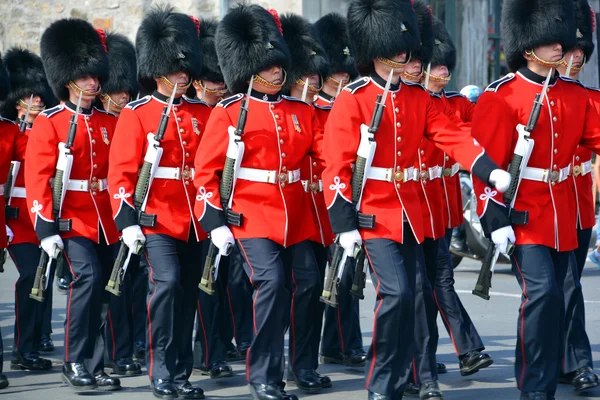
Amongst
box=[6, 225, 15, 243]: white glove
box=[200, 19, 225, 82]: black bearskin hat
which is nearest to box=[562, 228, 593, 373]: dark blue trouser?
box=[200, 19, 225, 82]: black bearskin hat

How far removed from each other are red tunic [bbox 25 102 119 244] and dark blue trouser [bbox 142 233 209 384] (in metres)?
0.54

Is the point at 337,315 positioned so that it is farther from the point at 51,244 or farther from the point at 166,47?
the point at 166,47

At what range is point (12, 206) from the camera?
7.91 m

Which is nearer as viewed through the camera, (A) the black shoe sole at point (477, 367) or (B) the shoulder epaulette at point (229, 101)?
(B) the shoulder epaulette at point (229, 101)

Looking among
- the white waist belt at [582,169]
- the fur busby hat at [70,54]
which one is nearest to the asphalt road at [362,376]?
the white waist belt at [582,169]

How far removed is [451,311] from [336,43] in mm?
Result: 2265

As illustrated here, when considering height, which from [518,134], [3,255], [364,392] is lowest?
[364,392]

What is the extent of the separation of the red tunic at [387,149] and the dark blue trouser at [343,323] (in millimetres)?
1508

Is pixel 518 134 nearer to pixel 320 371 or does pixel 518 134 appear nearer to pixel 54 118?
pixel 320 371

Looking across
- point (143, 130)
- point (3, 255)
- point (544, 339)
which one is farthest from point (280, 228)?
point (3, 255)

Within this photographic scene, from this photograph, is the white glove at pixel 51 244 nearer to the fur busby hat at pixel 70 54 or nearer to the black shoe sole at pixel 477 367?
the fur busby hat at pixel 70 54

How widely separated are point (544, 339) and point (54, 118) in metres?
2.97

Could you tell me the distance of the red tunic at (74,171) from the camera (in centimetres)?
699

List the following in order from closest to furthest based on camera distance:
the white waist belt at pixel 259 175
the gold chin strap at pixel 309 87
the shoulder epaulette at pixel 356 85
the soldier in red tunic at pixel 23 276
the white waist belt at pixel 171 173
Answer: the shoulder epaulette at pixel 356 85
the white waist belt at pixel 259 175
the white waist belt at pixel 171 173
the soldier in red tunic at pixel 23 276
the gold chin strap at pixel 309 87
